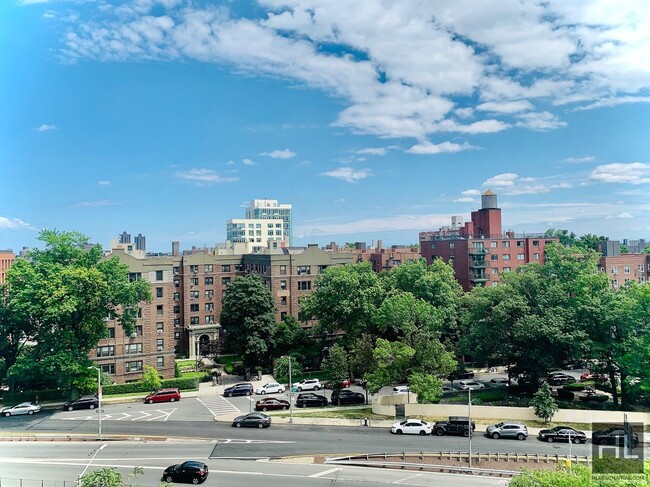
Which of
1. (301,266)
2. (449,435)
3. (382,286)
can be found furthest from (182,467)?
(301,266)

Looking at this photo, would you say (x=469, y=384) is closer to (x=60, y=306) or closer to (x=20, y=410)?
(x=60, y=306)

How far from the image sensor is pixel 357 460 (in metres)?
38.7

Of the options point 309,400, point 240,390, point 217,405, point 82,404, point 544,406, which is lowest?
point 217,405

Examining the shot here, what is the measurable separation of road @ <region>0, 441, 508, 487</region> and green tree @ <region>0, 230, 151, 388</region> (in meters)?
12.3

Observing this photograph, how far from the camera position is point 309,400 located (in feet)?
185

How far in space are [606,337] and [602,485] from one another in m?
36.1

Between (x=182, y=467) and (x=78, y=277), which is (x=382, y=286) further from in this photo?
(x=182, y=467)

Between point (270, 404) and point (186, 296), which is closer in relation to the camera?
point (270, 404)

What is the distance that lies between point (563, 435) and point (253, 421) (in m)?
25.6

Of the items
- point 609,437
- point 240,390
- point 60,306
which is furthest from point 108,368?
point 609,437

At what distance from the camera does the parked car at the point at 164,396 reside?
58.9 metres

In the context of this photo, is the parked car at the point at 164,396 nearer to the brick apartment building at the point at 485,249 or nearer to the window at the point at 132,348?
the window at the point at 132,348

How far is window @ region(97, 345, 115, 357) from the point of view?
65438 mm

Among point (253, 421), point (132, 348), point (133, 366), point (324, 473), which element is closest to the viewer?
point (324, 473)
